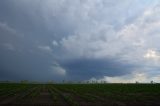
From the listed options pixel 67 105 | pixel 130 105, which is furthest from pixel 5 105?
pixel 130 105

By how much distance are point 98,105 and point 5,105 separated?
9093 mm

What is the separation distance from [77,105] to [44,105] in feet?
10.4

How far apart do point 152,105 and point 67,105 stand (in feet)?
28.4

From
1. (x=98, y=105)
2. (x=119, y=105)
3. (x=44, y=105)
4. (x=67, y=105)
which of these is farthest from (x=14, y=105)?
(x=119, y=105)

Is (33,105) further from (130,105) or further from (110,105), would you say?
(130,105)

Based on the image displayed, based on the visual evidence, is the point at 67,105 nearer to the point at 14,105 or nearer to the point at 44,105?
the point at 44,105

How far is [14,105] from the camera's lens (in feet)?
102

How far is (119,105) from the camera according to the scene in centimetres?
3188

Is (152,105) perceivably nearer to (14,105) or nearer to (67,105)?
(67,105)

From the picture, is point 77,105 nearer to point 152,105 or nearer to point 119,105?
point 119,105

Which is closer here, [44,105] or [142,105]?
[44,105]

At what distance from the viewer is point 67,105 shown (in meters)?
30.7

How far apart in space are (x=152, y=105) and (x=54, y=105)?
9899 millimetres

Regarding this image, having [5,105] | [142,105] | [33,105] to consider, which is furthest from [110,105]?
[5,105]
